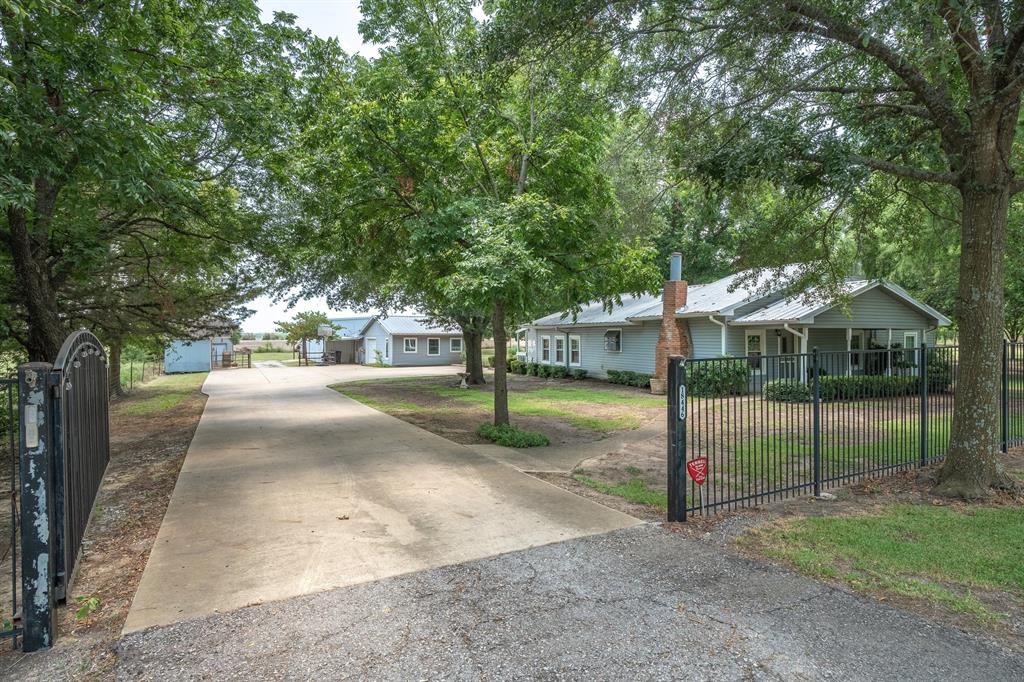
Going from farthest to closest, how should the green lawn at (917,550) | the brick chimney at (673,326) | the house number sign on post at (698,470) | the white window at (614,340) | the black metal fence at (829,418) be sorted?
1. the white window at (614,340)
2. the brick chimney at (673,326)
3. the black metal fence at (829,418)
4. the house number sign on post at (698,470)
5. the green lawn at (917,550)

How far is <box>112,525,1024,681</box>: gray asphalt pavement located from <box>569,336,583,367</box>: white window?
22.5m

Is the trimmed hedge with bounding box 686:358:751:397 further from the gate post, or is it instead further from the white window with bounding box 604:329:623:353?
the white window with bounding box 604:329:623:353

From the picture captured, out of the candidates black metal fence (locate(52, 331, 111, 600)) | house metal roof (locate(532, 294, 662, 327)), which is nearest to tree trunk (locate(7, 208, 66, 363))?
black metal fence (locate(52, 331, 111, 600))

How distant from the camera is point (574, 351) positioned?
27359 mm

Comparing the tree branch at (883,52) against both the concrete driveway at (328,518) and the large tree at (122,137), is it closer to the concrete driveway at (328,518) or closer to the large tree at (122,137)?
the concrete driveway at (328,518)

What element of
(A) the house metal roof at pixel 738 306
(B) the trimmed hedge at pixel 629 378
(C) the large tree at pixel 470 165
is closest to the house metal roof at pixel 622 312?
(A) the house metal roof at pixel 738 306

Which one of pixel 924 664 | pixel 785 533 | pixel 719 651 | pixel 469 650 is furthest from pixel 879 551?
pixel 469 650

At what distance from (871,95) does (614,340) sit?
Result: 16.5m

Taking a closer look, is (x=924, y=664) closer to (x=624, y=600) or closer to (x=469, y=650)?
(x=624, y=600)

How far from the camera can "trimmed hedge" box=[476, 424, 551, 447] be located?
33.5 ft

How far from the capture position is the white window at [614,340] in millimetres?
23875

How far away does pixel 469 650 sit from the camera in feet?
11.0

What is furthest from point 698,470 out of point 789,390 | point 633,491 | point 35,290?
point 35,290

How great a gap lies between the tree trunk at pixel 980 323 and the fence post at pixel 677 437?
353 centimetres
